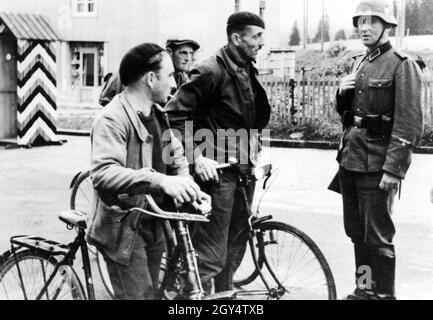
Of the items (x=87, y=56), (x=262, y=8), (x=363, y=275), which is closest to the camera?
(x=363, y=275)

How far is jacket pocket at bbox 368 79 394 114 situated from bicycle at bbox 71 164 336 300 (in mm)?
795

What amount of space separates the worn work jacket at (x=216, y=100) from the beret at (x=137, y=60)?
96 centimetres

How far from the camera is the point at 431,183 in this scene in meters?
8.78

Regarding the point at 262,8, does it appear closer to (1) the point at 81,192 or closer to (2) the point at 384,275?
(1) the point at 81,192

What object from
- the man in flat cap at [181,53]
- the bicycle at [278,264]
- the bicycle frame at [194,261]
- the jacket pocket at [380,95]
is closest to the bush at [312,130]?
the man in flat cap at [181,53]

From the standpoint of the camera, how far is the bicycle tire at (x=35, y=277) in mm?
3527

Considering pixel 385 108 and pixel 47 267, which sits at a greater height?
pixel 385 108

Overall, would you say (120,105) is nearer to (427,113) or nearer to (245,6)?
(427,113)

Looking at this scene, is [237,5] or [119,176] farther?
[237,5]

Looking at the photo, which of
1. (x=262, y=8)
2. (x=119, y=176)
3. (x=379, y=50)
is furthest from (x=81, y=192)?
(x=262, y=8)

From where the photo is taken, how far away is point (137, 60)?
3422mm

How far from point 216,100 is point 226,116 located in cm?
12

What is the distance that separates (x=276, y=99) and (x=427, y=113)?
11.0 feet

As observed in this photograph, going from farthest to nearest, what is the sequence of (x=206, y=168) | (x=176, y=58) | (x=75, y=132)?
(x=75, y=132)
(x=176, y=58)
(x=206, y=168)
